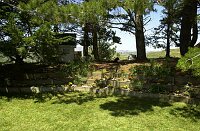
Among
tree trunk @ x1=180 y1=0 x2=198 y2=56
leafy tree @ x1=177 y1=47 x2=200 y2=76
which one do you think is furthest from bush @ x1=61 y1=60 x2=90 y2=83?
leafy tree @ x1=177 y1=47 x2=200 y2=76

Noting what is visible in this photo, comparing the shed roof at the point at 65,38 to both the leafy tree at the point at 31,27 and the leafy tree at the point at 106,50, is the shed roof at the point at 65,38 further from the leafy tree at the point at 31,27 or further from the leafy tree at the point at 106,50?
the leafy tree at the point at 106,50

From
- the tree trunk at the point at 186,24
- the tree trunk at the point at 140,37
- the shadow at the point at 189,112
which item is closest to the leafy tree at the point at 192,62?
the shadow at the point at 189,112

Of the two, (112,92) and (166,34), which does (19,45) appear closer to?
(112,92)

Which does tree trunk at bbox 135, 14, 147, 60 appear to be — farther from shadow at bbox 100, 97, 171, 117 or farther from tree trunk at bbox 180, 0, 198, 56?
shadow at bbox 100, 97, 171, 117

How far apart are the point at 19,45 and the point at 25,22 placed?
0.97m

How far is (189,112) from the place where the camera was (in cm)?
866

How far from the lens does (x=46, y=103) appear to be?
976 cm

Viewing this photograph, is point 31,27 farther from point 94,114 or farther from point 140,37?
point 140,37

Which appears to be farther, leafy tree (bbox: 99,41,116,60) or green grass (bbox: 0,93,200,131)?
leafy tree (bbox: 99,41,116,60)

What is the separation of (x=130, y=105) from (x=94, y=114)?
3.92ft

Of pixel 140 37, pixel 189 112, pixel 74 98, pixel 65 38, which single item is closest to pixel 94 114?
pixel 74 98

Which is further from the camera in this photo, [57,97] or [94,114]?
[57,97]

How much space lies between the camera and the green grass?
7727 millimetres

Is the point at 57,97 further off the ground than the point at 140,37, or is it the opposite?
the point at 140,37
